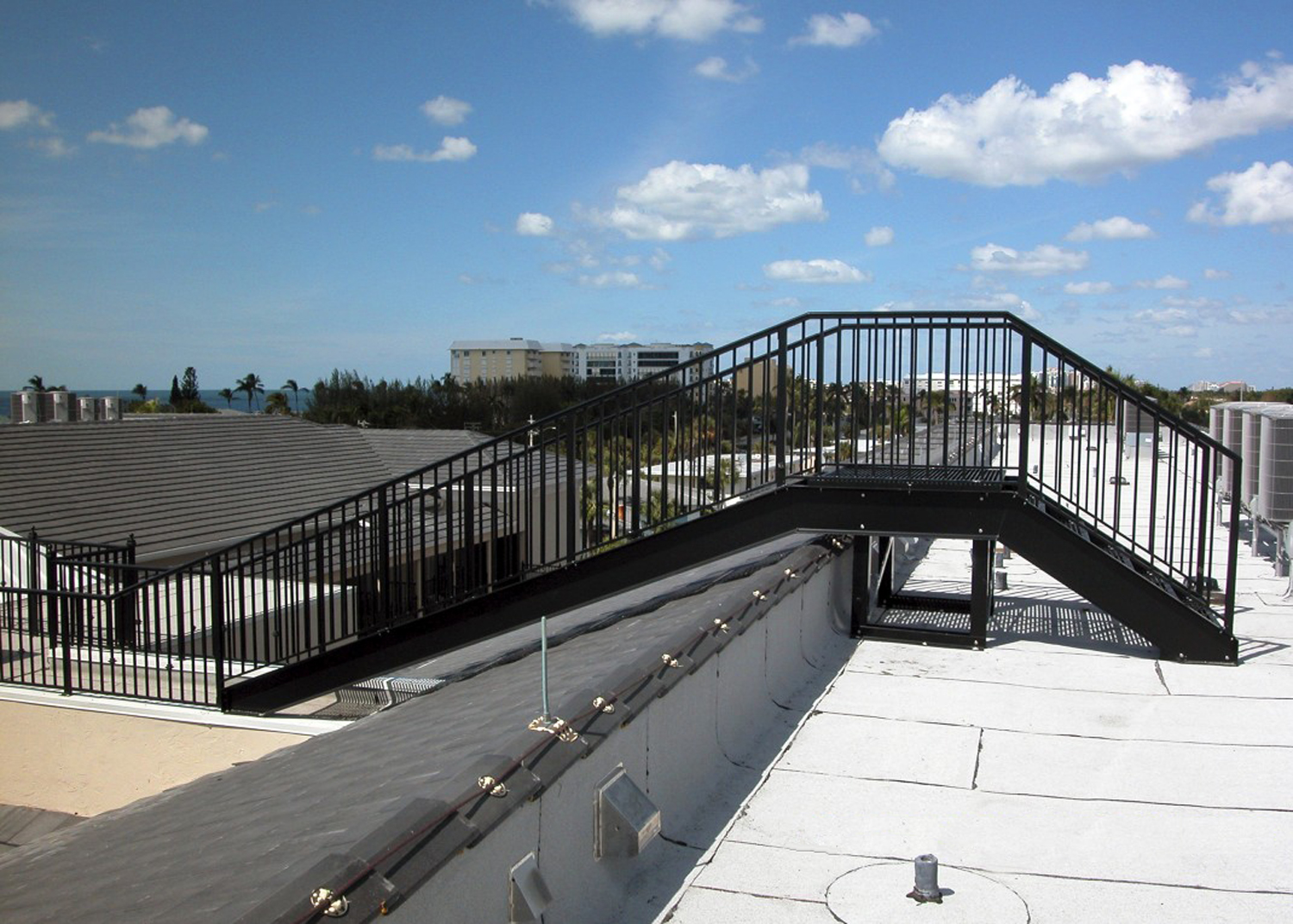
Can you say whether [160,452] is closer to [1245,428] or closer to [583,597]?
[583,597]

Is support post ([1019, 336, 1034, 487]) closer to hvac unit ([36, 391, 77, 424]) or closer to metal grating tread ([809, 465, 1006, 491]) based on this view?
metal grating tread ([809, 465, 1006, 491])

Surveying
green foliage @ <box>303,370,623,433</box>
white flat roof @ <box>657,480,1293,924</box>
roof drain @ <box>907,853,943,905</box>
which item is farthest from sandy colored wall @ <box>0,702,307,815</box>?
green foliage @ <box>303,370,623,433</box>

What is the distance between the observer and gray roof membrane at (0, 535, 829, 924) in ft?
8.57

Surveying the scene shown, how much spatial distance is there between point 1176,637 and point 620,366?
150623 millimetres

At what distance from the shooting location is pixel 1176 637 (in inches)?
240

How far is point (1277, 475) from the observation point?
930 cm

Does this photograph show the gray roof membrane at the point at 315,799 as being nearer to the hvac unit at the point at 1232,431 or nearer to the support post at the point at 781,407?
the support post at the point at 781,407

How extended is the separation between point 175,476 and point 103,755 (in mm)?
11937

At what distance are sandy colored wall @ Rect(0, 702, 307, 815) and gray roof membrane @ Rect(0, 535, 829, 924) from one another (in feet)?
10.3

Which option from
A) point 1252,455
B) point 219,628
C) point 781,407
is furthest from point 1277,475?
point 219,628

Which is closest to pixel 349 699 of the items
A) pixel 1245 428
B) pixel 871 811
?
pixel 871 811

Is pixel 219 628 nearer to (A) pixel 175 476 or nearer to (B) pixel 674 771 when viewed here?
(B) pixel 674 771

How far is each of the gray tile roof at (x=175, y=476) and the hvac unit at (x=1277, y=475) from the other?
12.0m

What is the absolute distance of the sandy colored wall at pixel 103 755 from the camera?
8.29 meters
